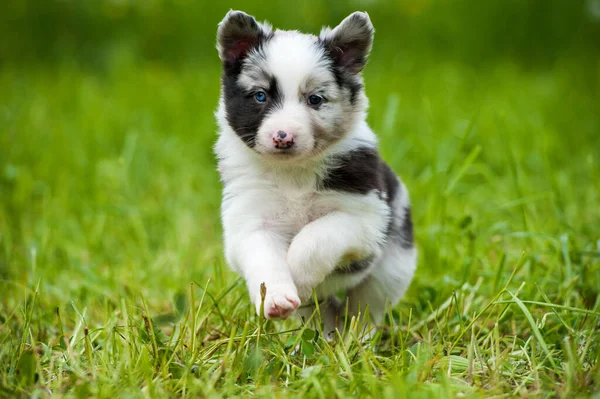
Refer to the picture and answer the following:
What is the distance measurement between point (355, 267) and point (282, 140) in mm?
783

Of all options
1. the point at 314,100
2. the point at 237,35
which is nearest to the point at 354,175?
the point at 314,100

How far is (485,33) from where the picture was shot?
10.4 metres

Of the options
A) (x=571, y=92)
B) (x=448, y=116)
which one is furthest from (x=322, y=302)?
(x=571, y=92)

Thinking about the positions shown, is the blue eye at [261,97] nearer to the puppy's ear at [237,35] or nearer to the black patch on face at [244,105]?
the black patch on face at [244,105]

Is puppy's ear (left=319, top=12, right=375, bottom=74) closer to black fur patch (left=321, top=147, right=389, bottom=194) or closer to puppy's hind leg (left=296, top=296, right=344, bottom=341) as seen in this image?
black fur patch (left=321, top=147, right=389, bottom=194)

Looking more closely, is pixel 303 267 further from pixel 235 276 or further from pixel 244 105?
pixel 235 276

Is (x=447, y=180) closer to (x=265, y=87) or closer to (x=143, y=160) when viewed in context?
(x=265, y=87)

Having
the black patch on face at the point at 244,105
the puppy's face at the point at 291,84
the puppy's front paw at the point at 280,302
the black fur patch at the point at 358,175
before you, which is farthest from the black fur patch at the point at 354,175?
the puppy's front paw at the point at 280,302

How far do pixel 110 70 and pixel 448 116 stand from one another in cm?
500

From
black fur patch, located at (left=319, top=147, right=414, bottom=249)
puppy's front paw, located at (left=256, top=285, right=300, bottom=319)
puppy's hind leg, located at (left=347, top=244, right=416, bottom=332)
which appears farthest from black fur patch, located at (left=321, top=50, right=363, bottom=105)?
puppy's front paw, located at (left=256, top=285, right=300, bottom=319)

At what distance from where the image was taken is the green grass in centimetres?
300

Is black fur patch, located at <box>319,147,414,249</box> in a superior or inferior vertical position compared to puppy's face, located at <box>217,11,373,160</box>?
inferior

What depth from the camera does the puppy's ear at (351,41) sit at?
3.46 m

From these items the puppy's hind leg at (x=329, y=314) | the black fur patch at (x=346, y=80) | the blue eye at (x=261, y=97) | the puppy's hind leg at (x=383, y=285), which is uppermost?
the black fur patch at (x=346, y=80)
